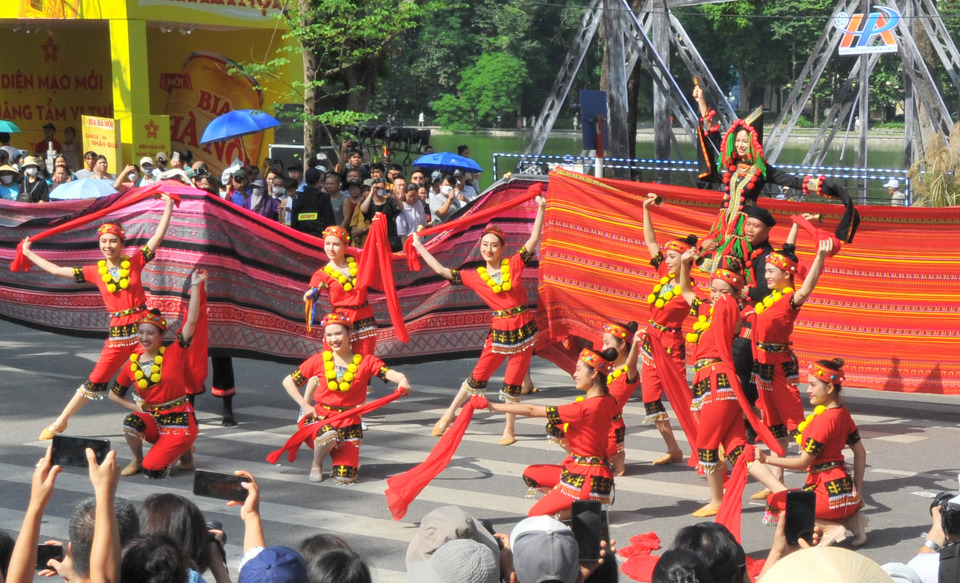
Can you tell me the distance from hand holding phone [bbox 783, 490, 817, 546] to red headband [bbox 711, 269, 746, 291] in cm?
308

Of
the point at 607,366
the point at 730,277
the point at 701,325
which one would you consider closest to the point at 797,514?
the point at 607,366

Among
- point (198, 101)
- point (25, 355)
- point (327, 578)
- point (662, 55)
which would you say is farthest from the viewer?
point (198, 101)

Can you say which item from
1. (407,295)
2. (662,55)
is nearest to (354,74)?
(662,55)

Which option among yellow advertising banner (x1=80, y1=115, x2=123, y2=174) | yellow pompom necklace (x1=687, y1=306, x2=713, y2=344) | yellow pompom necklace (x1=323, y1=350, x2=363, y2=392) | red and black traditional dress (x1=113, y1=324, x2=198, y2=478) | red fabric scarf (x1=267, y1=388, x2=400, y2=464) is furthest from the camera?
yellow advertising banner (x1=80, y1=115, x2=123, y2=174)

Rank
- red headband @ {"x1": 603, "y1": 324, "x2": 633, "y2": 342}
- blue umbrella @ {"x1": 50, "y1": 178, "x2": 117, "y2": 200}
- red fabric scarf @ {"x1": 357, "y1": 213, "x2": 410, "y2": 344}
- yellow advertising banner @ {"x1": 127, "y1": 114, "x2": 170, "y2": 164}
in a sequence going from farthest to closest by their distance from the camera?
yellow advertising banner @ {"x1": 127, "y1": 114, "x2": 170, "y2": 164} < blue umbrella @ {"x1": 50, "y1": 178, "x2": 117, "y2": 200} < red fabric scarf @ {"x1": 357, "y1": 213, "x2": 410, "y2": 344} < red headband @ {"x1": 603, "y1": 324, "x2": 633, "y2": 342}

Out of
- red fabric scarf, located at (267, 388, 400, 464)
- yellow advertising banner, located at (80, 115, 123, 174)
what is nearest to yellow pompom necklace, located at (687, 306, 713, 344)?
red fabric scarf, located at (267, 388, 400, 464)

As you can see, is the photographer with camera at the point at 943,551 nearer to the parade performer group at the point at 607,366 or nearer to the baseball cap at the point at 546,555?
the baseball cap at the point at 546,555

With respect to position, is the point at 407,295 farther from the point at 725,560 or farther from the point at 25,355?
the point at 725,560

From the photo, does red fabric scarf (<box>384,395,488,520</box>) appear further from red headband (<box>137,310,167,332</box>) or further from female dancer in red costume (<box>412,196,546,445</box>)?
red headband (<box>137,310,167,332</box>)

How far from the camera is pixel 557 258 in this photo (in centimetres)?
1116

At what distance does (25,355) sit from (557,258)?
605 cm

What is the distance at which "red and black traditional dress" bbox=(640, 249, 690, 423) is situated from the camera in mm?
9188

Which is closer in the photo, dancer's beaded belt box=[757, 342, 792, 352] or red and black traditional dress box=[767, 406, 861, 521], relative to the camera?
red and black traditional dress box=[767, 406, 861, 521]

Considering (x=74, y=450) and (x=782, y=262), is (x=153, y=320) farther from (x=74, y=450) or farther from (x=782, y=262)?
(x=782, y=262)
